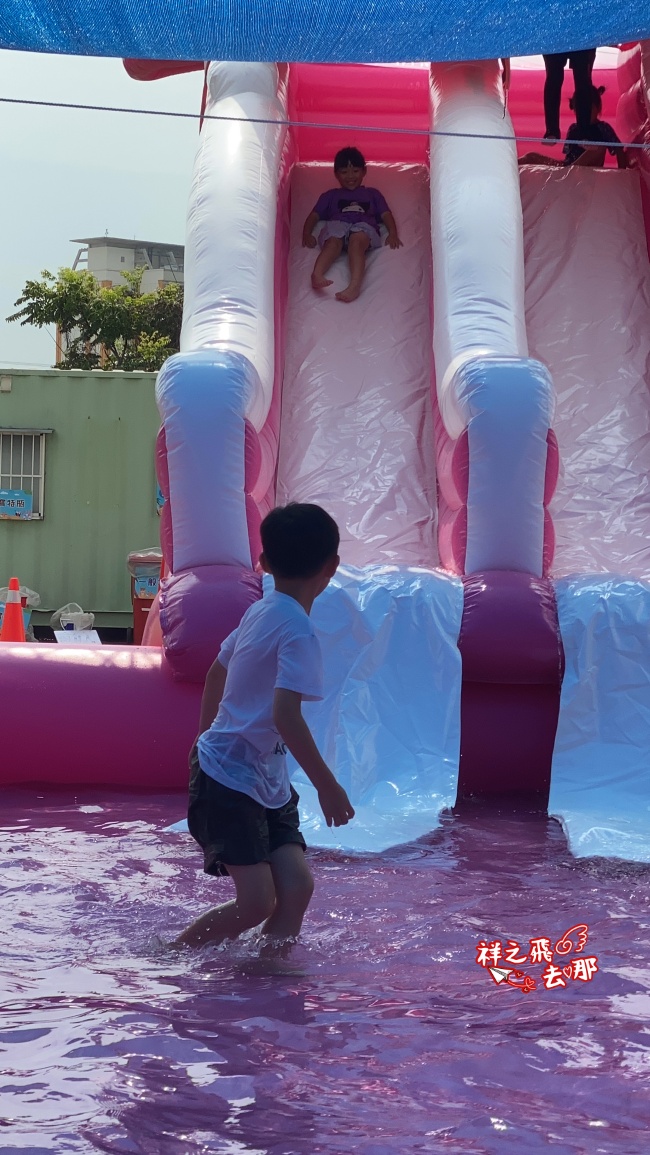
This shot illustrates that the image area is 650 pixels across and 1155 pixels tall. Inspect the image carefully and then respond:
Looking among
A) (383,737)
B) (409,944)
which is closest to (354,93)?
(383,737)

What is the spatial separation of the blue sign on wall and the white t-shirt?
748 centimetres

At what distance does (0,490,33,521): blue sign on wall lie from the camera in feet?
31.5

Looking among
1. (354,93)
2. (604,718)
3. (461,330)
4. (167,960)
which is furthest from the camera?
(354,93)

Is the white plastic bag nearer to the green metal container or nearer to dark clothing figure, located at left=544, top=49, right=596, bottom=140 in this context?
the green metal container

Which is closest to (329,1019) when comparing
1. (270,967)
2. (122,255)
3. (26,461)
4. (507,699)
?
(270,967)

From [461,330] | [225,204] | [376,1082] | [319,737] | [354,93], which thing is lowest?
[376,1082]

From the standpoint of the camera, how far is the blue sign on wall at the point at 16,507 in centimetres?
960

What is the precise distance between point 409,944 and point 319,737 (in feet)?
4.72

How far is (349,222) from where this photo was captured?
20.0 feet

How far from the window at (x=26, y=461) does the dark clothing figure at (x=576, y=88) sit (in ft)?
14.9

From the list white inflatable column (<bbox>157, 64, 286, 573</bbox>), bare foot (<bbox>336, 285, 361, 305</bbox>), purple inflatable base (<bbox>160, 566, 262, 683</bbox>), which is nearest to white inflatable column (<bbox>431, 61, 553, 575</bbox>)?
bare foot (<bbox>336, 285, 361, 305</bbox>)

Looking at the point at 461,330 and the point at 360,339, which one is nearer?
the point at 461,330

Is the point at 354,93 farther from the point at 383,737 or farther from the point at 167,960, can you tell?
the point at 167,960

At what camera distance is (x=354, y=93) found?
7.07 meters
